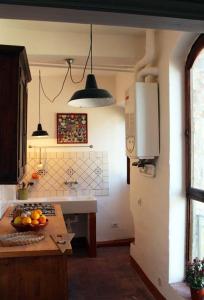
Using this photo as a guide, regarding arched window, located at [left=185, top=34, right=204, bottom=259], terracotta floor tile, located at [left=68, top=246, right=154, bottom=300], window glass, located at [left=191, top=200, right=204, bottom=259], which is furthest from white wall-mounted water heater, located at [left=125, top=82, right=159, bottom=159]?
terracotta floor tile, located at [left=68, top=246, right=154, bottom=300]

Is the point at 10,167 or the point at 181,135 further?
the point at 181,135

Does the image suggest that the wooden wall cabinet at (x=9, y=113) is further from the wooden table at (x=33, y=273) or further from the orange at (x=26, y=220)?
the orange at (x=26, y=220)

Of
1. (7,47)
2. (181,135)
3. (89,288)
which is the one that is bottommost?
(89,288)

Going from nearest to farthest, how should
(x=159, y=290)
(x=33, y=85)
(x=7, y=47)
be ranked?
(x=7, y=47), (x=159, y=290), (x=33, y=85)

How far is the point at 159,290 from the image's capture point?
2.95 m

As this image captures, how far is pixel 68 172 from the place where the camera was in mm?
4895

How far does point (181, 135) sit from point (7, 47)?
1597 millimetres

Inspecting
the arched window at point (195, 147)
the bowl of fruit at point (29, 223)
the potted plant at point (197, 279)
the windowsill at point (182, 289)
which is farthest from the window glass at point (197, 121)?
the bowl of fruit at point (29, 223)

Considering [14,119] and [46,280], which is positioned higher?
[14,119]

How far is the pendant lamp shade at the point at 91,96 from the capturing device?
2.20 m

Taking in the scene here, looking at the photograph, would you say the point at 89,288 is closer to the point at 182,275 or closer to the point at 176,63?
the point at 182,275

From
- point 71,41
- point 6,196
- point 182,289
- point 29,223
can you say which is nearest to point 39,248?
point 29,223

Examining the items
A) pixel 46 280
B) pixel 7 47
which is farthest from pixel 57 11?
pixel 46 280

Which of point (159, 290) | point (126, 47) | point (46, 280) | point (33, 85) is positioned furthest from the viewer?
point (33, 85)
